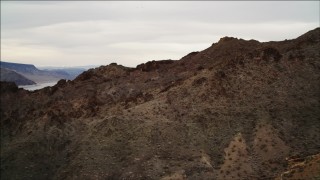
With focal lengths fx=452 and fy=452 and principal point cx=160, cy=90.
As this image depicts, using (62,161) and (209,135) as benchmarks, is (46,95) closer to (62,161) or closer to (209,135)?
(62,161)

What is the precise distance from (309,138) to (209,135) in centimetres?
762

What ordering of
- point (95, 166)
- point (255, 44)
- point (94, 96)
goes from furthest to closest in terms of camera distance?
point (255, 44) → point (94, 96) → point (95, 166)

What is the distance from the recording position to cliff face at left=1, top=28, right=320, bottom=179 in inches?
1321

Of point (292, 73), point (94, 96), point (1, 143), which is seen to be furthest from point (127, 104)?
point (292, 73)

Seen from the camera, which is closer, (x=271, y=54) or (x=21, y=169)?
(x=21, y=169)

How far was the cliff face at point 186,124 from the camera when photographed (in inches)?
1321

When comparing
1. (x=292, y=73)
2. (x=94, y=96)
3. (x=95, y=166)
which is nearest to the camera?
(x=95, y=166)

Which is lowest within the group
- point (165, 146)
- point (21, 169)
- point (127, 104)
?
point (21, 169)

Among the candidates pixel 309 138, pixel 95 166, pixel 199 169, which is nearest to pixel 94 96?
pixel 95 166

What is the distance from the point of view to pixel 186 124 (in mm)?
36969

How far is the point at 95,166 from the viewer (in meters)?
34.6

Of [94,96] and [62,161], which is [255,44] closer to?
[94,96]

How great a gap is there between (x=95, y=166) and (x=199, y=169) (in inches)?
317

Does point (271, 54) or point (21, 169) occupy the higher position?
point (271, 54)
